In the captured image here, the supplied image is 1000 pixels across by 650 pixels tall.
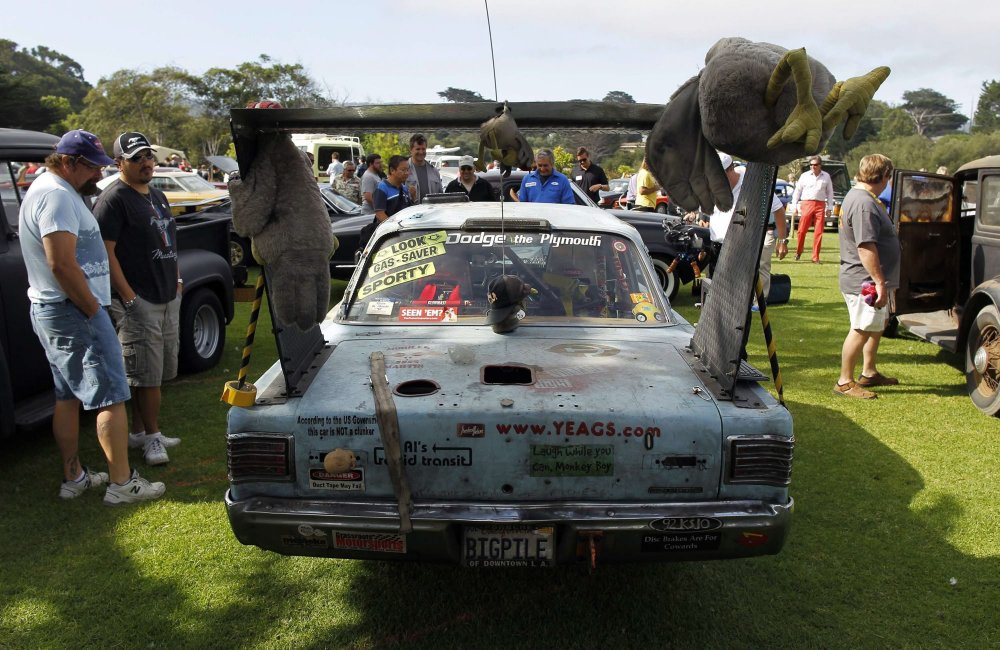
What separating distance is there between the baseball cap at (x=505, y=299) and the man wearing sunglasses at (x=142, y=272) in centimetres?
230

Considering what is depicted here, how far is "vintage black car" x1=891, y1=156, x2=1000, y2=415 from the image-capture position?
21.6 ft

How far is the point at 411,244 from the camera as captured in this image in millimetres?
4238

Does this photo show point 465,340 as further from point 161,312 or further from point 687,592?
point 161,312

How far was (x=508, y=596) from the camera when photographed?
3.28 m

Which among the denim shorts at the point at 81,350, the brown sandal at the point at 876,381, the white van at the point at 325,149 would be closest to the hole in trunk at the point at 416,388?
the denim shorts at the point at 81,350

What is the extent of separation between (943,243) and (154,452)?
266 inches

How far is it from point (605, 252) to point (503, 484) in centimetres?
185

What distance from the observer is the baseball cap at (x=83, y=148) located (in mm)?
3967

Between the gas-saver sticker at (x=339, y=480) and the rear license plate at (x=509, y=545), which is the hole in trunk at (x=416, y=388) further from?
the rear license plate at (x=509, y=545)

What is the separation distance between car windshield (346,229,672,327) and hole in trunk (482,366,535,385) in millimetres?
712

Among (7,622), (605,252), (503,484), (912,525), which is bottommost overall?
(912,525)

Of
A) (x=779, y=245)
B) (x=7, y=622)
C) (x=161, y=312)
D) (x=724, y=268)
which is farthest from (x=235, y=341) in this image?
(x=779, y=245)

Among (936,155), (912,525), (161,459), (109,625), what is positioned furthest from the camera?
(936,155)

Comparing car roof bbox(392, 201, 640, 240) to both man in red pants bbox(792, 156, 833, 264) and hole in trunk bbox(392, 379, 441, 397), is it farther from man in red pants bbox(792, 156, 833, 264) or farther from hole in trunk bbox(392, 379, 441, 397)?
man in red pants bbox(792, 156, 833, 264)
